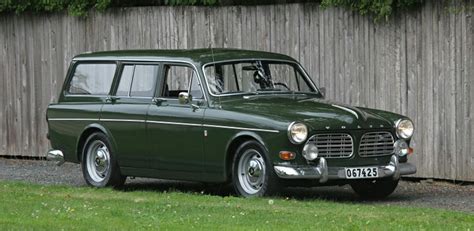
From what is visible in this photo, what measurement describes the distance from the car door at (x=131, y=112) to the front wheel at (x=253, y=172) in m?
1.60

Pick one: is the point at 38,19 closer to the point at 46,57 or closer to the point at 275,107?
the point at 46,57

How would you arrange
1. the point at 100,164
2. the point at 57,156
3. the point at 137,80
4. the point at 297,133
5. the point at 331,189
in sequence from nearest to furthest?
1. the point at 297,133
2. the point at 137,80
3. the point at 331,189
4. the point at 100,164
5. the point at 57,156

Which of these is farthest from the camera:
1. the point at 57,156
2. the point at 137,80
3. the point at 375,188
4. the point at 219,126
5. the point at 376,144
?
the point at 57,156

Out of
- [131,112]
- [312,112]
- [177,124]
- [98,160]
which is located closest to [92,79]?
[98,160]

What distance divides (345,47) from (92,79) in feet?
11.3

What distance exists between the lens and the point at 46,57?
22453mm

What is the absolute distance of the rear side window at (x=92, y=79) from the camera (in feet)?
56.1

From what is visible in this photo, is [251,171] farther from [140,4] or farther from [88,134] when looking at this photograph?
[140,4]

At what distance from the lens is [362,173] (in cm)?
1463

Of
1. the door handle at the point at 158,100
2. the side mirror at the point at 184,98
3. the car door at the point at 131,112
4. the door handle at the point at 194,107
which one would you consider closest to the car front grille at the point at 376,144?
the door handle at the point at 194,107

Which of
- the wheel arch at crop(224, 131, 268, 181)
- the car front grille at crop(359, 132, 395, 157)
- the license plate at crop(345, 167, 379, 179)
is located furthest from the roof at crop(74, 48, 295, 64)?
the license plate at crop(345, 167, 379, 179)

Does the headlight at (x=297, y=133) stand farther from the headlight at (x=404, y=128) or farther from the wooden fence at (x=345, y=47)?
the wooden fence at (x=345, y=47)

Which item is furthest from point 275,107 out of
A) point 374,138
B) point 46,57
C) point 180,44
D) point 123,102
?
point 46,57

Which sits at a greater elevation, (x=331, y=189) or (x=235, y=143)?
(x=235, y=143)
